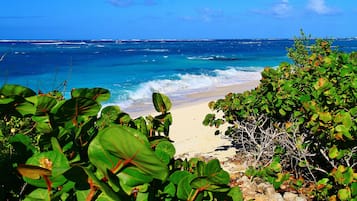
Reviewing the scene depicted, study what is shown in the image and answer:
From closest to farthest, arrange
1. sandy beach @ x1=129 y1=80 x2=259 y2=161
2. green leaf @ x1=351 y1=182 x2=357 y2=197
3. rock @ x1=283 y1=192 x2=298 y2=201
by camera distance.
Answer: green leaf @ x1=351 y1=182 x2=357 y2=197 < rock @ x1=283 y1=192 x2=298 y2=201 < sandy beach @ x1=129 y1=80 x2=259 y2=161

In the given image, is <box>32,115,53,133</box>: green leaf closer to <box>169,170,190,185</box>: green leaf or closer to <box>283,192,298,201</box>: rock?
<box>169,170,190,185</box>: green leaf

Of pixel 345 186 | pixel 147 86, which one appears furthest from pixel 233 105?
pixel 147 86

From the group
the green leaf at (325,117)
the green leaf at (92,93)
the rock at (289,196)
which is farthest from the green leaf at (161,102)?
the rock at (289,196)

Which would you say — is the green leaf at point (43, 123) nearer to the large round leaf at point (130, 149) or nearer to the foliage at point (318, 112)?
the large round leaf at point (130, 149)

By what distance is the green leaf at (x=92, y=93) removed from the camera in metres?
1.12

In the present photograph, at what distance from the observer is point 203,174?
1024 millimetres

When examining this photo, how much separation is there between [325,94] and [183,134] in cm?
768

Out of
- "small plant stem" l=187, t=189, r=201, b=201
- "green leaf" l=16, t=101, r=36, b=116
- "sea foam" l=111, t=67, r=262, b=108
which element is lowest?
"sea foam" l=111, t=67, r=262, b=108

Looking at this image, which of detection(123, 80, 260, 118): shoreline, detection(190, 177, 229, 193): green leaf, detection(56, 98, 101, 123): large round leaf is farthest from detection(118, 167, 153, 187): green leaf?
detection(123, 80, 260, 118): shoreline

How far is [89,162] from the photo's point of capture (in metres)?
0.97

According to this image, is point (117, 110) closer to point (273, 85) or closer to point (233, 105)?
point (273, 85)

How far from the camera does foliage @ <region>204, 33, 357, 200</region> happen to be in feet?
9.00

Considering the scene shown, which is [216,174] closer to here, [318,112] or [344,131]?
[344,131]

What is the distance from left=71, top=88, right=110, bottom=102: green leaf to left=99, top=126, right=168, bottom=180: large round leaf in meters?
0.39
